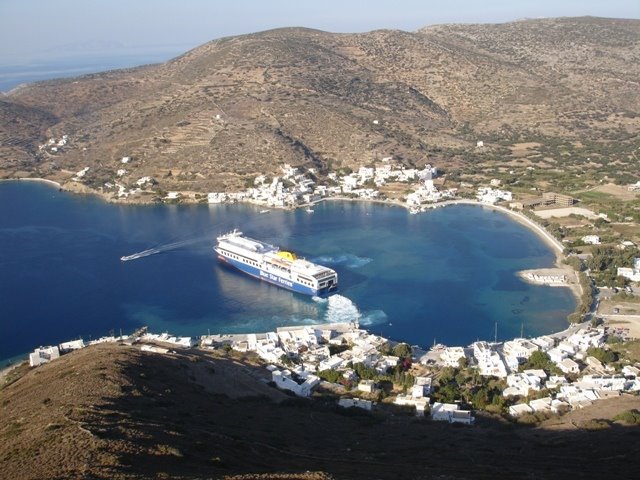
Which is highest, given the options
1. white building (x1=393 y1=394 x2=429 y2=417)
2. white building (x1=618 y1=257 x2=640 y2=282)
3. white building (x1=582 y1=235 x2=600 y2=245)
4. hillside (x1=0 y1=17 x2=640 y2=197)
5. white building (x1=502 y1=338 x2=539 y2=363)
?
hillside (x1=0 y1=17 x2=640 y2=197)

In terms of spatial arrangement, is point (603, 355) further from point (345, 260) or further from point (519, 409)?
point (345, 260)

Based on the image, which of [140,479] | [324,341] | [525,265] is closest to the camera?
[140,479]

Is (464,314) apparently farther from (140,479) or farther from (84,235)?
(84,235)

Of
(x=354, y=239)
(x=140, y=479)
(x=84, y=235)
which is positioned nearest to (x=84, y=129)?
(x=84, y=235)

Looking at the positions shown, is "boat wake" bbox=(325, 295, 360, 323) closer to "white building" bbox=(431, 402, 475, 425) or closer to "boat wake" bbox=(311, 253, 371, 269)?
"boat wake" bbox=(311, 253, 371, 269)

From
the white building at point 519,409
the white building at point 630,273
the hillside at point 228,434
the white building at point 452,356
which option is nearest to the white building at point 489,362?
the white building at point 452,356

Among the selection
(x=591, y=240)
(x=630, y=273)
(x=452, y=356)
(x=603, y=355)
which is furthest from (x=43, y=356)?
(x=591, y=240)

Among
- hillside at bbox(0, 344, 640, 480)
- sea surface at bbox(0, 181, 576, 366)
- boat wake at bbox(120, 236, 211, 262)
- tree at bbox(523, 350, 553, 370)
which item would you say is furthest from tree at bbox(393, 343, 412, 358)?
boat wake at bbox(120, 236, 211, 262)
